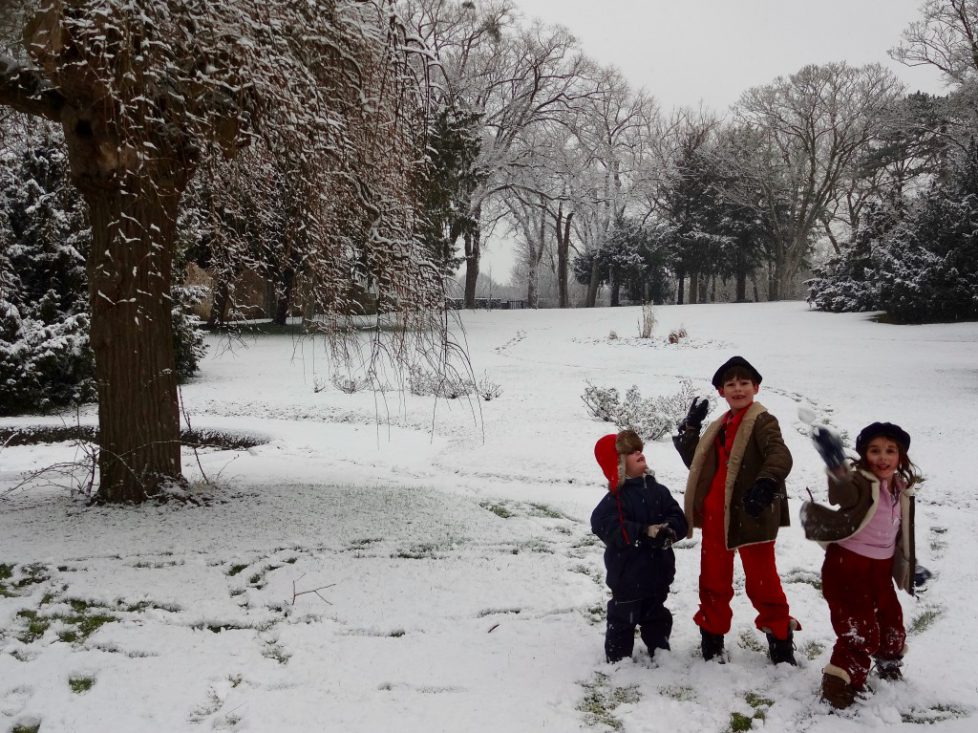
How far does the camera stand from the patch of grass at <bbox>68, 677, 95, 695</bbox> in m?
2.82

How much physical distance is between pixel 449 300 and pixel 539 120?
2637 centimetres

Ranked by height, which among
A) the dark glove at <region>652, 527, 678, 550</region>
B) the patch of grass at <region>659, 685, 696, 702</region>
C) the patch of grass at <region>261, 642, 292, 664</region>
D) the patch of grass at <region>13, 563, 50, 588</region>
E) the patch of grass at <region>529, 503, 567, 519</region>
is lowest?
the patch of grass at <region>529, 503, 567, 519</region>

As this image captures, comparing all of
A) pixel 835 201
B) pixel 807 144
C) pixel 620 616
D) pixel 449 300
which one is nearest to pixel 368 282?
pixel 449 300

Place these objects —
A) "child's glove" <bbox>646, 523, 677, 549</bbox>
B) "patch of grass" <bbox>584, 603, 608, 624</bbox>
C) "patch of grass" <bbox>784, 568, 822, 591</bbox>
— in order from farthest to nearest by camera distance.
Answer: "patch of grass" <bbox>784, 568, 822, 591</bbox> → "patch of grass" <bbox>584, 603, 608, 624</bbox> → "child's glove" <bbox>646, 523, 677, 549</bbox>

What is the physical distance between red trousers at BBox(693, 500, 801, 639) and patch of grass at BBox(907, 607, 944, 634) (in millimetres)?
914

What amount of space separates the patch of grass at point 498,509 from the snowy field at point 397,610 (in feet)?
0.11

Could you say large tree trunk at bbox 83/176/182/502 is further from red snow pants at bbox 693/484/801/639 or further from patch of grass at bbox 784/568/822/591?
patch of grass at bbox 784/568/822/591

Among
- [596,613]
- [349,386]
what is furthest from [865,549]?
[349,386]

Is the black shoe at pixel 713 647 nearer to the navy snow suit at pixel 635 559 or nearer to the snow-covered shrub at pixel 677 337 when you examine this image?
the navy snow suit at pixel 635 559

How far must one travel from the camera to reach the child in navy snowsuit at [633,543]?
3.11 m

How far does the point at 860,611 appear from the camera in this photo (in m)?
2.83

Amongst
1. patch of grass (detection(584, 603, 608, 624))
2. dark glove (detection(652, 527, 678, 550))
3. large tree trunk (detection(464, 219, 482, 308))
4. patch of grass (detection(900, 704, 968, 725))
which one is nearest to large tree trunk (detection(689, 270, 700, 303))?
large tree trunk (detection(464, 219, 482, 308))

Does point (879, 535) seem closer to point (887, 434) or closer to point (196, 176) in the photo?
point (887, 434)

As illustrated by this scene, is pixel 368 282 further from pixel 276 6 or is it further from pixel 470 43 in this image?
pixel 470 43
